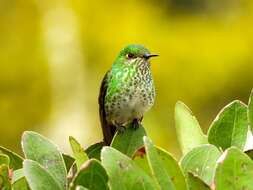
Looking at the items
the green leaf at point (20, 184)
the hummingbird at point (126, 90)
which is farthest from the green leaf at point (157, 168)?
the hummingbird at point (126, 90)

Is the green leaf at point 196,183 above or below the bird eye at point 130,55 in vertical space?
above

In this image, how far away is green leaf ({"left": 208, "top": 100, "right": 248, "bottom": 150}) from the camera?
258 cm

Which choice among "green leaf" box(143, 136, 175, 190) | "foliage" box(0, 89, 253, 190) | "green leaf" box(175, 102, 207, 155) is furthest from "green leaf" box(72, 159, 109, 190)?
"green leaf" box(175, 102, 207, 155)

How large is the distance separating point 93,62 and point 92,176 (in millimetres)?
12288

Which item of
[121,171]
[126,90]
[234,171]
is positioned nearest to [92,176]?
[121,171]

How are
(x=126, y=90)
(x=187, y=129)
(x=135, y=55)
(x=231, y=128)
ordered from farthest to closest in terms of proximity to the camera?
(x=135, y=55) → (x=126, y=90) → (x=187, y=129) → (x=231, y=128)

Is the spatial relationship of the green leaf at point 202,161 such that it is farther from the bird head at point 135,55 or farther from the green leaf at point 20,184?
the bird head at point 135,55

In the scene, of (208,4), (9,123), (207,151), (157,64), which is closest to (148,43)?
(157,64)

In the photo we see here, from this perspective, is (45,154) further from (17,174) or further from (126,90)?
(126,90)

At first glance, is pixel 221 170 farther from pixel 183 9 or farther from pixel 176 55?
pixel 183 9

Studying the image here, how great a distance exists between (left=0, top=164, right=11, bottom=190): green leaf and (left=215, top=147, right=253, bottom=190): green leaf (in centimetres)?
52

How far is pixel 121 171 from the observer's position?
2.15 meters

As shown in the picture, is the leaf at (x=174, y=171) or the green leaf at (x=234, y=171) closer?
the green leaf at (x=234, y=171)

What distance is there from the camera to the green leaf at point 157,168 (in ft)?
7.14
